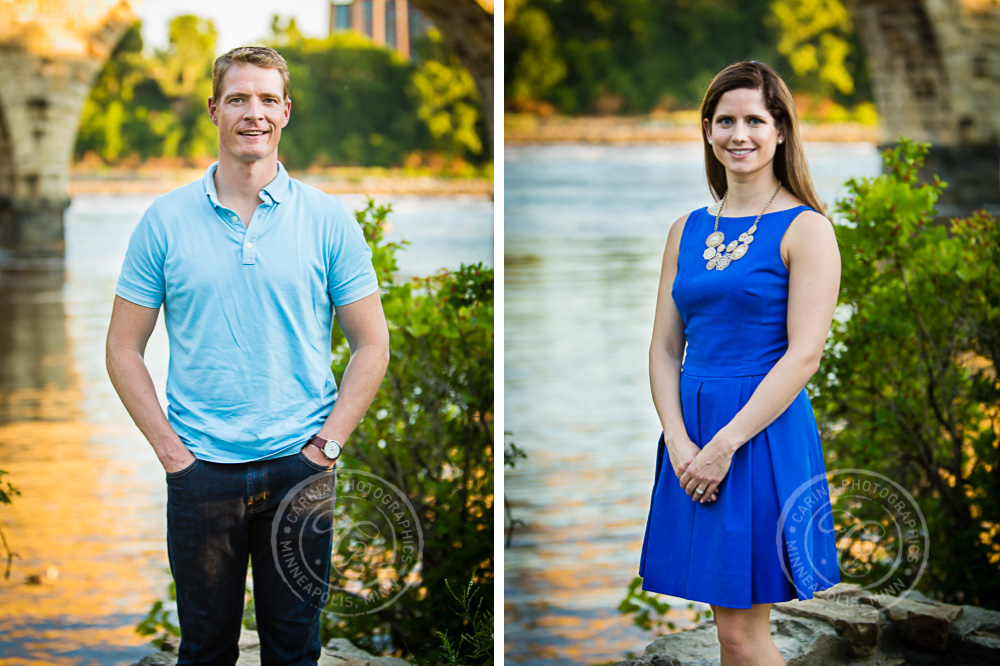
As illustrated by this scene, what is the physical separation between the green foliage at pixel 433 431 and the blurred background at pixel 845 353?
16 cm

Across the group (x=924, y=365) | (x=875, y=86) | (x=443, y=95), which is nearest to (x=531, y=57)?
(x=875, y=86)

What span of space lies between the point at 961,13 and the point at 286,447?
3.62 metres

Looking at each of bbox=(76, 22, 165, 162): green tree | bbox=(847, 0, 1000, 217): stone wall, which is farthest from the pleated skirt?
bbox=(847, 0, 1000, 217): stone wall

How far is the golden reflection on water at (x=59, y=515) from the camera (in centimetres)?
255

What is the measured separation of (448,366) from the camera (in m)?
2.56

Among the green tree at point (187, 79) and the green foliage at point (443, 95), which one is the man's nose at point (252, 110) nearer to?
the green tree at point (187, 79)

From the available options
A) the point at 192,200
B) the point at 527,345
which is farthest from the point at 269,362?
the point at 527,345

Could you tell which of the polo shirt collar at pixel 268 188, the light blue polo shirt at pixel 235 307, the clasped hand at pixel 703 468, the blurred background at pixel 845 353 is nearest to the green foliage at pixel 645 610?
the blurred background at pixel 845 353

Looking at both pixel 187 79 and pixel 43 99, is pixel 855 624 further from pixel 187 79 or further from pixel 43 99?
pixel 43 99

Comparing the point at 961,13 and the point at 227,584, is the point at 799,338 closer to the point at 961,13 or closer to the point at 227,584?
the point at 227,584

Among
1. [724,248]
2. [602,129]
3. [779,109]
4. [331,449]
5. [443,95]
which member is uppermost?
[602,129]

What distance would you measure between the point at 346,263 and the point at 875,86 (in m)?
4.43

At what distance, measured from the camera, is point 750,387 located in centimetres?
154

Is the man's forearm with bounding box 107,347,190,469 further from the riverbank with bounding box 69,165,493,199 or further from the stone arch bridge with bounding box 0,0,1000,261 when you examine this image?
the riverbank with bounding box 69,165,493,199
